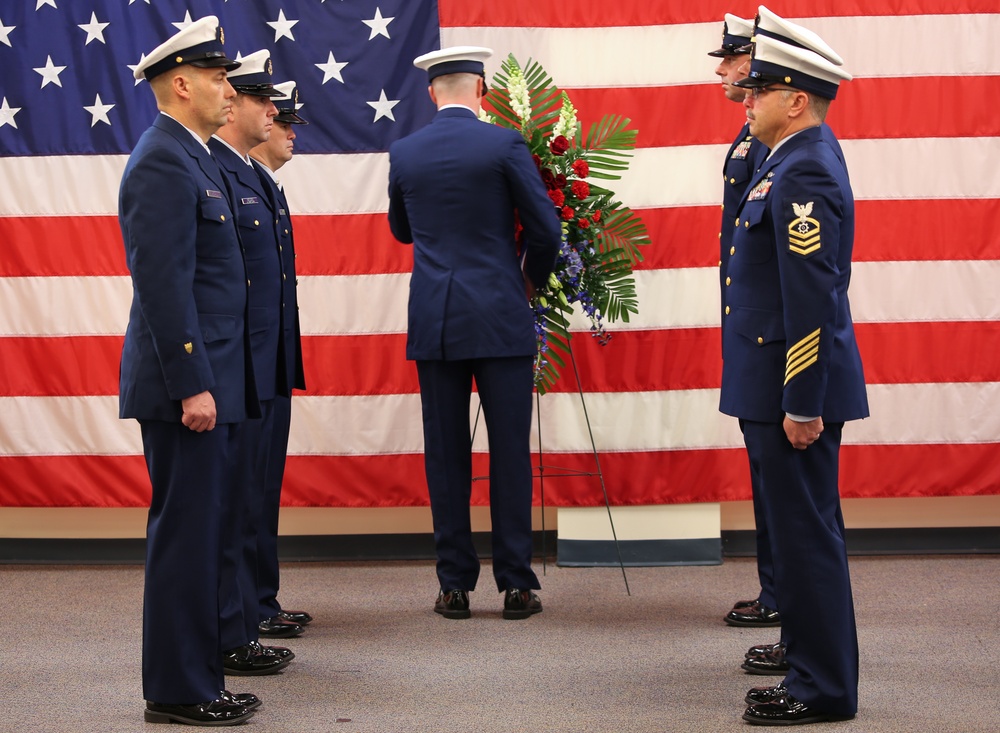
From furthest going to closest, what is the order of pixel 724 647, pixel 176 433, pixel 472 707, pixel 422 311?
pixel 422 311, pixel 724 647, pixel 472 707, pixel 176 433

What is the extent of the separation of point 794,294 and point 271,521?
1.97 m

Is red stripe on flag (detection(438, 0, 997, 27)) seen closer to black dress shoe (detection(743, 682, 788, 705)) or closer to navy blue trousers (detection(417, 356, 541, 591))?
navy blue trousers (detection(417, 356, 541, 591))

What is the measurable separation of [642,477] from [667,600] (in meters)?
0.66

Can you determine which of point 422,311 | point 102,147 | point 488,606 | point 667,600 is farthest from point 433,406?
point 102,147

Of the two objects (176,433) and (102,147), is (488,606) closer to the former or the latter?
(176,433)

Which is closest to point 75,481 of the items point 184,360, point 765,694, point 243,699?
point 243,699

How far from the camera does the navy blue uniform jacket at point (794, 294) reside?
2699 millimetres

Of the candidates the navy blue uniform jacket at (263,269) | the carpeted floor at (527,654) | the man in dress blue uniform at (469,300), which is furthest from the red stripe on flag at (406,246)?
the carpeted floor at (527,654)

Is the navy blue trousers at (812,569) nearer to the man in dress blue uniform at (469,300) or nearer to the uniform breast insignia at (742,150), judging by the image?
the uniform breast insignia at (742,150)

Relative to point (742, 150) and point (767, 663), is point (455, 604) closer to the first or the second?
point (767, 663)

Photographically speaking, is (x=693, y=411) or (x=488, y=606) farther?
(x=693, y=411)

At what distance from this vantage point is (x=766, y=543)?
3.80m

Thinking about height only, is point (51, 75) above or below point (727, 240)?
above

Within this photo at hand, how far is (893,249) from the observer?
4.70 metres
